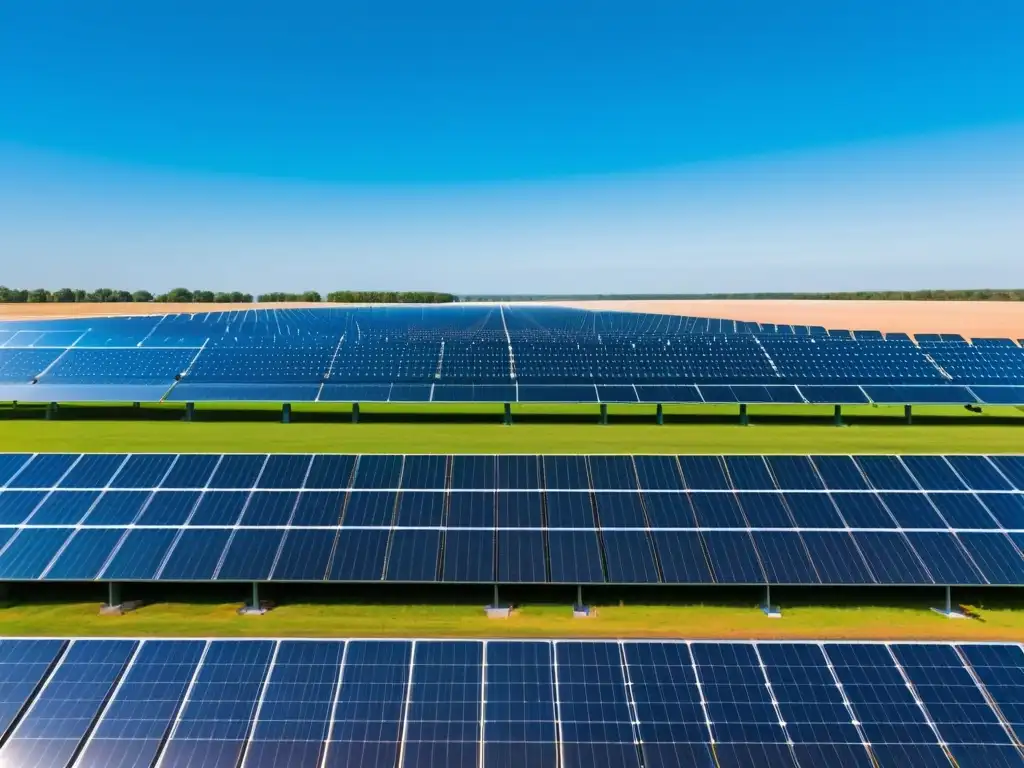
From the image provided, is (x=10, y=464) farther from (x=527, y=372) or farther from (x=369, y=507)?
(x=527, y=372)

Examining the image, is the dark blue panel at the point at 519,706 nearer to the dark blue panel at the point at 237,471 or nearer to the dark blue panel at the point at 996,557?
the dark blue panel at the point at 237,471

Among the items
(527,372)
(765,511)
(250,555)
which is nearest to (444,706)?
(250,555)

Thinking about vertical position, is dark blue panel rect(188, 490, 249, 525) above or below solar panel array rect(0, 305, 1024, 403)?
above

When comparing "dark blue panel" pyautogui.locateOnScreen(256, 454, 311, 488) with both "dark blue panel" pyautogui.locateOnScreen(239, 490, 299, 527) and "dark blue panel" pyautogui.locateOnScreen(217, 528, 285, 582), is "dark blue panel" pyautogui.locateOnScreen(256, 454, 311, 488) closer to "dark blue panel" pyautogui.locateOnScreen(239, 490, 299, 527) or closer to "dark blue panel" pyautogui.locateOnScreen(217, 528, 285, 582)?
"dark blue panel" pyautogui.locateOnScreen(239, 490, 299, 527)

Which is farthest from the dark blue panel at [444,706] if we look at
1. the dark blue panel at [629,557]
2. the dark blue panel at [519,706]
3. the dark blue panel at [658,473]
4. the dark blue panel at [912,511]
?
the dark blue panel at [912,511]

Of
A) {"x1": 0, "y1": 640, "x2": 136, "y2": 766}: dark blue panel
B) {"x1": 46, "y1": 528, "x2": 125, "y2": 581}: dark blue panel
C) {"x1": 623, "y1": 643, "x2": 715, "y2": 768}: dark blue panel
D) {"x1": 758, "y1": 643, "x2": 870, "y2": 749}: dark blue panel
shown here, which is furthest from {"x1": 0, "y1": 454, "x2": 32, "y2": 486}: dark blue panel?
{"x1": 758, "y1": 643, "x2": 870, "y2": 749}: dark blue panel

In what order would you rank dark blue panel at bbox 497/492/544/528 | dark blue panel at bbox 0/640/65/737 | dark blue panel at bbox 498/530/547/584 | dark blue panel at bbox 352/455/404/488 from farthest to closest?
dark blue panel at bbox 352/455/404/488, dark blue panel at bbox 497/492/544/528, dark blue panel at bbox 498/530/547/584, dark blue panel at bbox 0/640/65/737

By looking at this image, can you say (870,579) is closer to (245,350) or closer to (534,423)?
(534,423)
